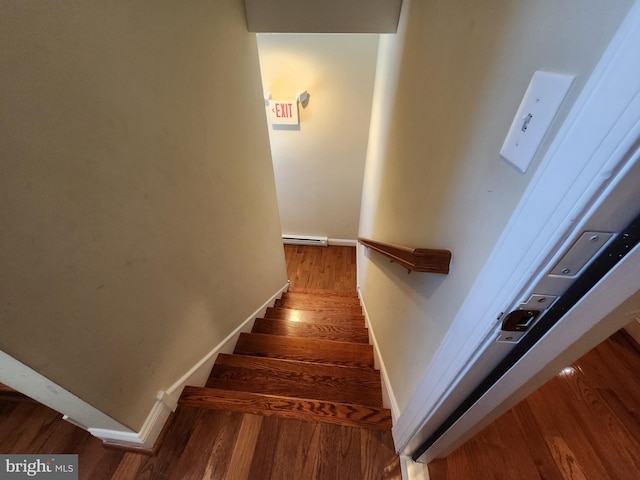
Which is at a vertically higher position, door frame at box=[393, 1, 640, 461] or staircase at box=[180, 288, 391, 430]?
door frame at box=[393, 1, 640, 461]

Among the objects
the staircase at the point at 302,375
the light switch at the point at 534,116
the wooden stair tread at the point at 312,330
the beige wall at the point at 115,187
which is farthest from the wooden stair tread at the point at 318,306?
the light switch at the point at 534,116

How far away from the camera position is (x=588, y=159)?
27cm

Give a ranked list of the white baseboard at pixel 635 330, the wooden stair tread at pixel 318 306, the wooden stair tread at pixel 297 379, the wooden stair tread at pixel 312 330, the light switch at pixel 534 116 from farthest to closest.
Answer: the wooden stair tread at pixel 318 306
the wooden stair tread at pixel 312 330
the white baseboard at pixel 635 330
the wooden stair tread at pixel 297 379
the light switch at pixel 534 116

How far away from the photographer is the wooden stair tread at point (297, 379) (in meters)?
1.29

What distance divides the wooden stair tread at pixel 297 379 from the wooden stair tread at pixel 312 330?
49 centimetres

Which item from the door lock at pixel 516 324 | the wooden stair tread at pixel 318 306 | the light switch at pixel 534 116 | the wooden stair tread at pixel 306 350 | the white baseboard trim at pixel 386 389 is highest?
the light switch at pixel 534 116

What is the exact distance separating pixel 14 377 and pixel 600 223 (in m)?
1.18

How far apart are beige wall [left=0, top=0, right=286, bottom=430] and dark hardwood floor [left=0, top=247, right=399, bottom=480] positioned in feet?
0.65

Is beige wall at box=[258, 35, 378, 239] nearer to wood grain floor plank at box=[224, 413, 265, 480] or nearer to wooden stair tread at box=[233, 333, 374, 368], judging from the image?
wooden stair tread at box=[233, 333, 374, 368]

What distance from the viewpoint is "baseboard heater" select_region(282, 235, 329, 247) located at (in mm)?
4133

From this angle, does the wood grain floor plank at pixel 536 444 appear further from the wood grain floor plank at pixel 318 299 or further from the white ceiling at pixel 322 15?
the white ceiling at pixel 322 15

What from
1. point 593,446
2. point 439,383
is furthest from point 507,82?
point 593,446

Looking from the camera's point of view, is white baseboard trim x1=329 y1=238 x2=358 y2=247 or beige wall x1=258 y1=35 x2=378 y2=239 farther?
white baseboard trim x1=329 y1=238 x2=358 y2=247

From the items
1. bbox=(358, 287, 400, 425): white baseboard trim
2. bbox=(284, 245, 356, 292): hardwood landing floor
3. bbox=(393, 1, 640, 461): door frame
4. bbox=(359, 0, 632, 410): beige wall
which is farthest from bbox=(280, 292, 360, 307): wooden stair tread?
bbox=(393, 1, 640, 461): door frame
